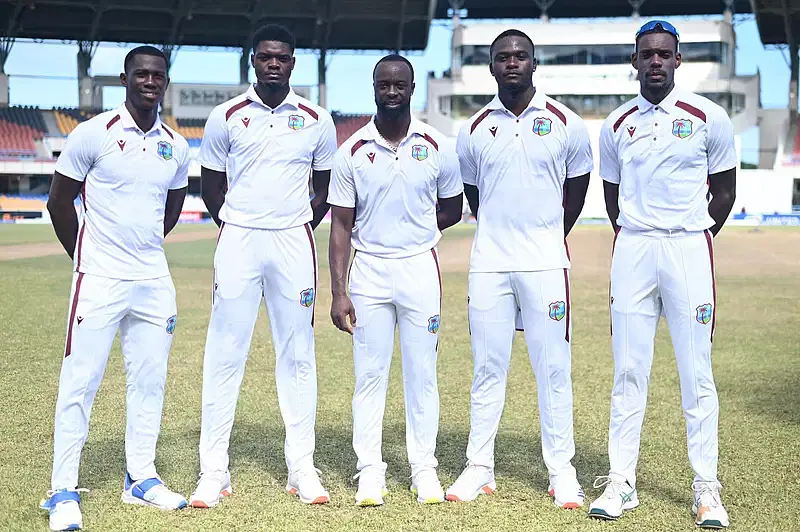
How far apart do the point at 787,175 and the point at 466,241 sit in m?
27.3

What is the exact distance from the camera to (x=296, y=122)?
482 centimetres

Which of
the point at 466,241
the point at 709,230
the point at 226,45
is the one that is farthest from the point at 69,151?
the point at 226,45

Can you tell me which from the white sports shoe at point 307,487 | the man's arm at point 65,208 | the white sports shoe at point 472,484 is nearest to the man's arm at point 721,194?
the white sports shoe at point 472,484

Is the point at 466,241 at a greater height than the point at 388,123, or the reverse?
the point at 388,123

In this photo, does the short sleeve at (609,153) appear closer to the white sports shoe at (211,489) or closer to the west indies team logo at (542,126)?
the west indies team logo at (542,126)

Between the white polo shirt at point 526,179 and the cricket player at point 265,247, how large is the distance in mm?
1003

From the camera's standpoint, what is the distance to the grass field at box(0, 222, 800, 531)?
4.55 metres

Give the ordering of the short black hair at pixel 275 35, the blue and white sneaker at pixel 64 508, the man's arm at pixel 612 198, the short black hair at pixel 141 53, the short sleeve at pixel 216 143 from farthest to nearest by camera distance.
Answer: the man's arm at pixel 612 198, the short sleeve at pixel 216 143, the short black hair at pixel 275 35, the short black hair at pixel 141 53, the blue and white sneaker at pixel 64 508

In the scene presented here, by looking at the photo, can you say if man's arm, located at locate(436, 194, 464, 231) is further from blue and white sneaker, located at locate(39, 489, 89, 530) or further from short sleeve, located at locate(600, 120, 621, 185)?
blue and white sneaker, located at locate(39, 489, 89, 530)

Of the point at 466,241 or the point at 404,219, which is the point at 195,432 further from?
the point at 466,241

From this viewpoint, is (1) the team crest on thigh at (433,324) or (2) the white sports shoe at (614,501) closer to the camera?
(2) the white sports shoe at (614,501)

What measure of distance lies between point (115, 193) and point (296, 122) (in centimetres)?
107

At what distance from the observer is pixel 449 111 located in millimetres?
51406

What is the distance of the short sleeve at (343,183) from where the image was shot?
4.72 meters
